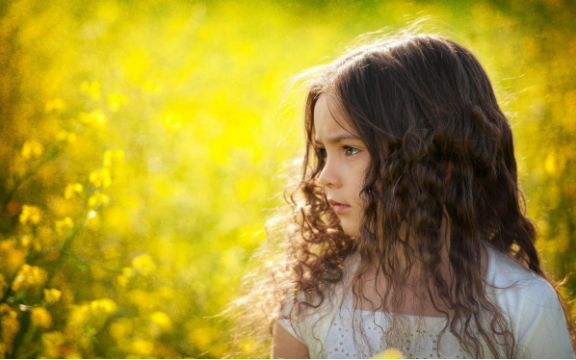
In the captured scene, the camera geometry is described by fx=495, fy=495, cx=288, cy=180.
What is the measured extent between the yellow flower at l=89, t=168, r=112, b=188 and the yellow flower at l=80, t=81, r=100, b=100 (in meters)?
0.28

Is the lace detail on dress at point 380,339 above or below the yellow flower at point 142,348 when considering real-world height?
above

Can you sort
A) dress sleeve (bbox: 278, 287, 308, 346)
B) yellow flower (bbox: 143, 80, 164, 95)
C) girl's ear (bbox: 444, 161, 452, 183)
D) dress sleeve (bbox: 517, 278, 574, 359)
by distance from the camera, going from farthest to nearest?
1. yellow flower (bbox: 143, 80, 164, 95)
2. dress sleeve (bbox: 278, 287, 308, 346)
3. girl's ear (bbox: 444, 161, 452, 183)
4. dress sleeve (bbox: 517, 278, 574, 359)

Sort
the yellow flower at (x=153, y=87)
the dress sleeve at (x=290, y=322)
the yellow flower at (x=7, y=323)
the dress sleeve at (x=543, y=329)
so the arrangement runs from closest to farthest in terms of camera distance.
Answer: the dress sleeve at (x=543, y=329)
the dress sleeve at (x=290, y=322)
the yellow flower at (x=7, y=323)
the yellow flower at (x=153, y=87)

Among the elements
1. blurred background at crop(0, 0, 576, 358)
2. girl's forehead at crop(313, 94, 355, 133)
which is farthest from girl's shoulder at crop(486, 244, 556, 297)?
blurred background at crop(0, 0, 576, 358)

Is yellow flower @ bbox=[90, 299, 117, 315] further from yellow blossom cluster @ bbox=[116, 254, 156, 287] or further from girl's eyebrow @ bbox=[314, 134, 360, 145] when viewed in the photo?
girl's eyebrow @ bbox=[314, 134, 360, 145]

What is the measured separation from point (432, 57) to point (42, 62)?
125 cm

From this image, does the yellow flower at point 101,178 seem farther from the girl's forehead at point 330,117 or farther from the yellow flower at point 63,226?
the girl's forehead at point 330,117

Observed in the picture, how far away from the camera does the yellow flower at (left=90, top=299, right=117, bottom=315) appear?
61.1 inches

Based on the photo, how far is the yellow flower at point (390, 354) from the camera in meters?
1.05

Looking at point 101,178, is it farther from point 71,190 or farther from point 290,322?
point 290,322

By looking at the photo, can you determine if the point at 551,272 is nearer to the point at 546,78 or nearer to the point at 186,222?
the point at 546,78

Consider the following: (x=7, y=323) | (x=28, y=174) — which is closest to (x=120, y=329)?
(x=7, y=323)

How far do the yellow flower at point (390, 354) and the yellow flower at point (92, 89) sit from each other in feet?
4.12

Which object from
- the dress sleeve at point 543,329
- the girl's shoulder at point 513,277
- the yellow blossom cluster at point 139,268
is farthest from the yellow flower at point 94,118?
the dress sleeve at point 543,329
